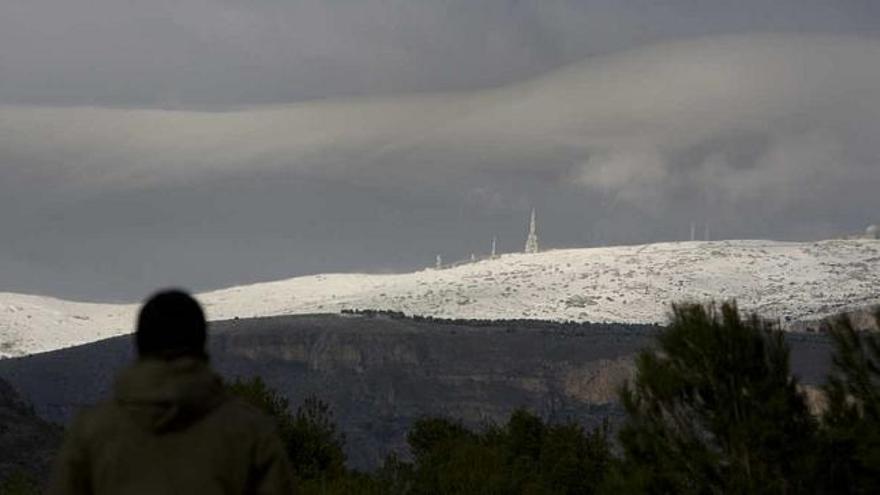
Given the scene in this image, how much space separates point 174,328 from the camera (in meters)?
6.93

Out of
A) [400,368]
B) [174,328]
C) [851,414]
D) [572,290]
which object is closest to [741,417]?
[851,414]

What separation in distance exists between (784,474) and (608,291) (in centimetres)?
12610

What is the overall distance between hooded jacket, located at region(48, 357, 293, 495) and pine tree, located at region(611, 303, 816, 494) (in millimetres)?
20535

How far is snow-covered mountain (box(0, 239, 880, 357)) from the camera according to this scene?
468 feet

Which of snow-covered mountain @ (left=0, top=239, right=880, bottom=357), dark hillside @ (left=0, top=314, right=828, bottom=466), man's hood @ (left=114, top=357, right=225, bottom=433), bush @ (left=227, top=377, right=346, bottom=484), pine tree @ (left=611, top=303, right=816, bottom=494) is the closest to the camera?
man's hood @ (left=114, top=357, right=225, bottom=433)

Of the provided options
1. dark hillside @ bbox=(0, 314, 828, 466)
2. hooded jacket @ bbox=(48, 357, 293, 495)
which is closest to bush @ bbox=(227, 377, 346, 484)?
hooded jacket @ bbox=(48, 357, 293, 495)

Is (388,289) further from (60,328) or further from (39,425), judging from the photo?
(39,425)

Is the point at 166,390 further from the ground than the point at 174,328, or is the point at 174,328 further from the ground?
the point at 174,328

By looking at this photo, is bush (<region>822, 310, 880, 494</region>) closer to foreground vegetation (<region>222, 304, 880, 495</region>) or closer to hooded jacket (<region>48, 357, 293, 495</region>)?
foreground vegetation (<region>222, 304, 880, 495</region>)

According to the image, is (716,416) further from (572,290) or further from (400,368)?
(572,290)

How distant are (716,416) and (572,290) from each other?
A: 418 feet

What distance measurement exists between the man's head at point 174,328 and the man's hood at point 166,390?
0.12 ft

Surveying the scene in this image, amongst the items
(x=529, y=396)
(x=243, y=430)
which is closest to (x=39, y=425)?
(x=243, y=430)

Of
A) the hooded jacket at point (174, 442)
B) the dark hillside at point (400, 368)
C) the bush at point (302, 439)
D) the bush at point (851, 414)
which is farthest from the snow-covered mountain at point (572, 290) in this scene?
the hooded jacket at point (174, 442)
